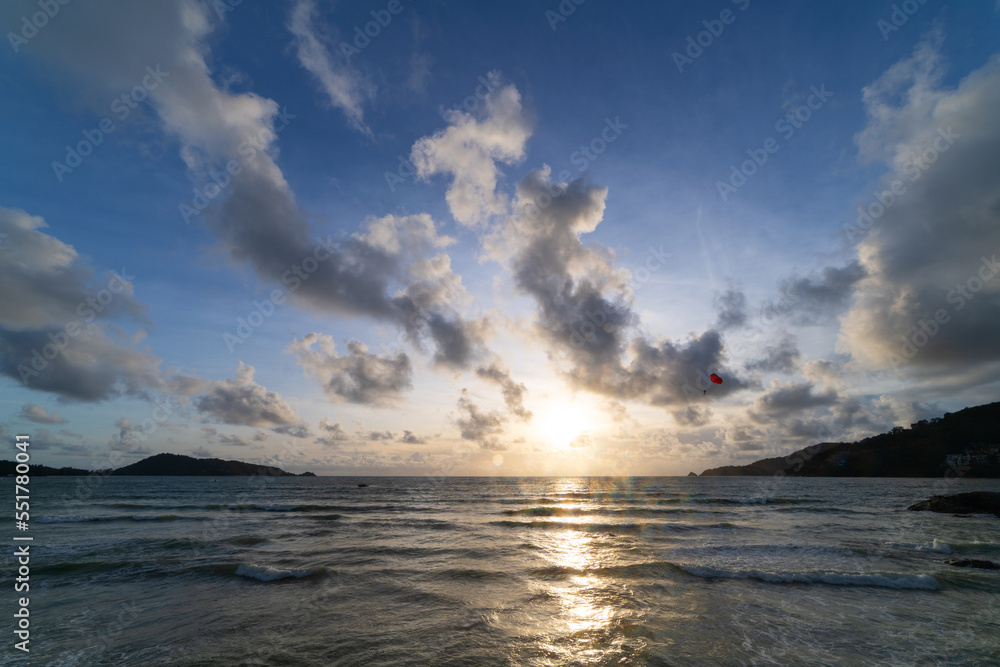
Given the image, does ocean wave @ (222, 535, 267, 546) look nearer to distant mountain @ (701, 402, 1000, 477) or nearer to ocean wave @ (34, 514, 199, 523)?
ocean wave @ (34, 514, 199, 523)

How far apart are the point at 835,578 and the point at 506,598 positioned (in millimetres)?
14167

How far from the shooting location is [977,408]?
16488 cm

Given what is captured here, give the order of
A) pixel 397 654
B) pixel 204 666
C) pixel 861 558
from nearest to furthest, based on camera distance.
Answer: pixel 204 666, pixel 397 654, pixel 861 558

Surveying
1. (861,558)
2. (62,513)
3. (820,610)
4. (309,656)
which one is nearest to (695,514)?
(861,558)

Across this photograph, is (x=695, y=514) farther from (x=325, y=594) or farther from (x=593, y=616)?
(x=325, y=594)

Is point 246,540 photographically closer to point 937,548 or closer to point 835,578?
point 835,578

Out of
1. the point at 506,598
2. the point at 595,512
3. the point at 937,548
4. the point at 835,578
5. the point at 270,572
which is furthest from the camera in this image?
the point at 595,512

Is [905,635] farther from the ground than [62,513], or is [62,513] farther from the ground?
[905,635]

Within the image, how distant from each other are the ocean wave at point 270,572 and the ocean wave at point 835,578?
1714 cm

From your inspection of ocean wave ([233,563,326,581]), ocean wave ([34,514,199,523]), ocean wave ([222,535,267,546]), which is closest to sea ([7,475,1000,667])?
ocean wave ([233,563,326,581])

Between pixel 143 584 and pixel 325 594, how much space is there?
8.54m

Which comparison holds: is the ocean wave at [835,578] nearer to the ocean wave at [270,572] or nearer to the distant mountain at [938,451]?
the ocean wave at [270,572]

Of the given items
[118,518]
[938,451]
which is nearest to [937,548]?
[118,518]

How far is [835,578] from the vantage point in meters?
16.3
